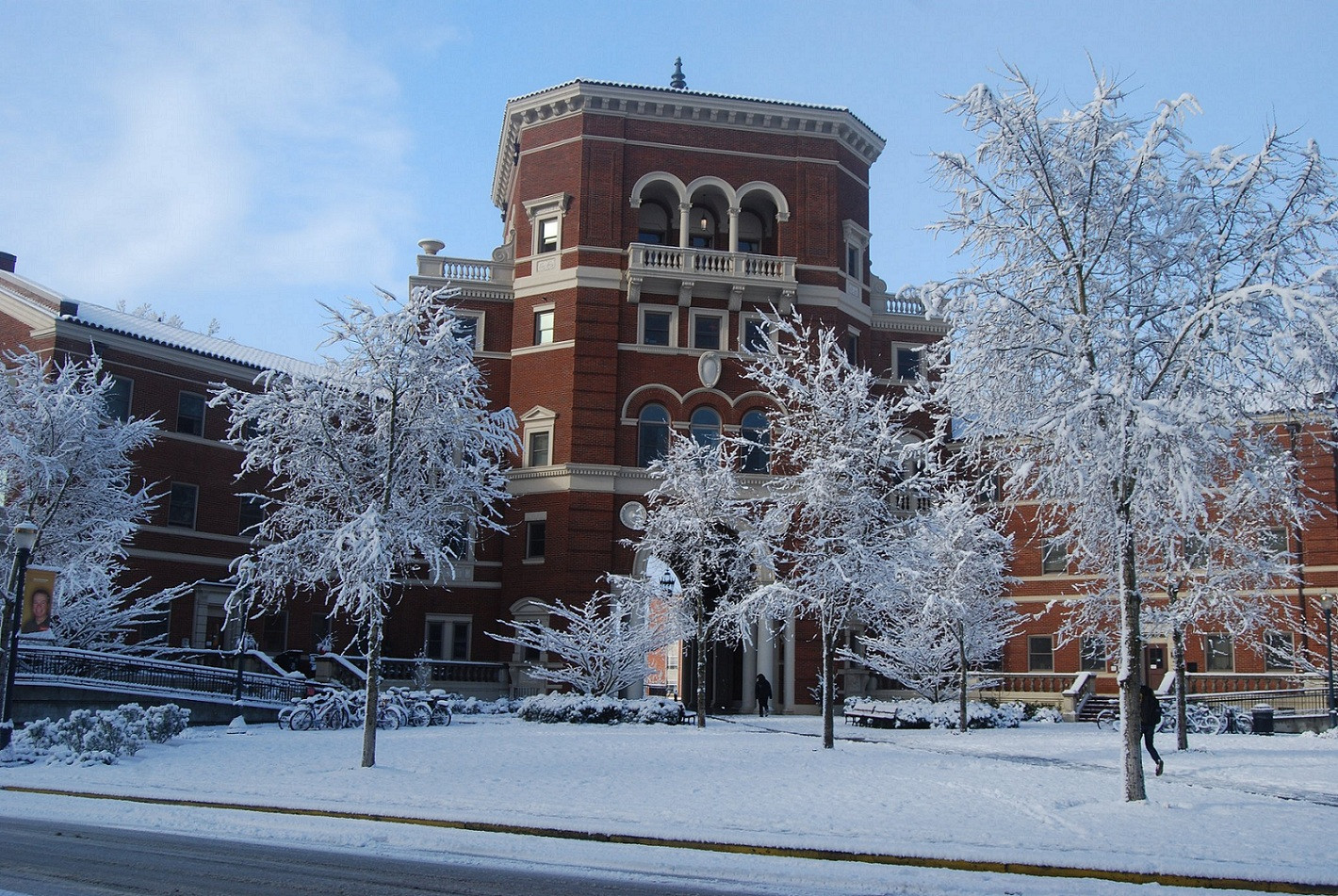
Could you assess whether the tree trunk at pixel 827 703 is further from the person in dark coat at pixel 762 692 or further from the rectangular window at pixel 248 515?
the rectangular window at pixel 248 515

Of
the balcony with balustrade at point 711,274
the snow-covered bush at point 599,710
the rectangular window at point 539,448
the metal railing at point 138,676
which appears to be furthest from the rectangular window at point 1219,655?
the metal railing at point 138,676

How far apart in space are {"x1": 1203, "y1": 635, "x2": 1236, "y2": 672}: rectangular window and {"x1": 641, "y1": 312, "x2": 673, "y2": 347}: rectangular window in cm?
2328

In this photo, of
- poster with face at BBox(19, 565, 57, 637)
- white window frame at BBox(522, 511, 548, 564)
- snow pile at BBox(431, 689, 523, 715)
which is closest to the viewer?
poster with face at BBox(19, 565, 57, 637)

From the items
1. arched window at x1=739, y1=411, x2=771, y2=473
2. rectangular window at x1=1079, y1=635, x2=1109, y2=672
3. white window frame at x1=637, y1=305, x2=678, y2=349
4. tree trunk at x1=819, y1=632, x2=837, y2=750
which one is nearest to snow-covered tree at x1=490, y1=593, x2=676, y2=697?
arched window at x1=739, y1=411, x2=771, y2=473

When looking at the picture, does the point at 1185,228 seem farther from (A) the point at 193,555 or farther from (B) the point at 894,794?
(A) the point at 193,555

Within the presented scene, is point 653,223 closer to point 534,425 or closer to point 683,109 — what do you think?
point 683,109

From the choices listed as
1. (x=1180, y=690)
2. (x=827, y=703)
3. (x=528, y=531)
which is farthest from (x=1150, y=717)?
(x=528, y=531)

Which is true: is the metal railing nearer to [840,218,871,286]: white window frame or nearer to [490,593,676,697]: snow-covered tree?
[490,593,676,697]: snow-covered tree

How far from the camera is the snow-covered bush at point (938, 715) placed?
34562 millimetres

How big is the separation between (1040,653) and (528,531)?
21.7 m

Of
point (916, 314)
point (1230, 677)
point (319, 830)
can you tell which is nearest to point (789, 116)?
point (916, 314)

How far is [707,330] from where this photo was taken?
1718 inches

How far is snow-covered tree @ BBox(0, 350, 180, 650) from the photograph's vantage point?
28969 mm

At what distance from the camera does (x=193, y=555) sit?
4012 centimetres
